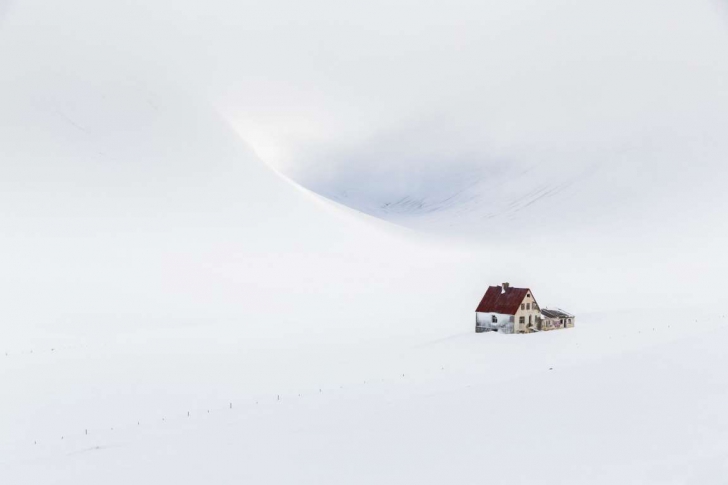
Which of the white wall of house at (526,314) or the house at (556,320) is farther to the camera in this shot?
the house at (556,320)

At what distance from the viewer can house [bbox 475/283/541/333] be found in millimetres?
28047

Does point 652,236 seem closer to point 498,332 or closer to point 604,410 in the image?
point 498,332

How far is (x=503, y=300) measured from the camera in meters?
28.8

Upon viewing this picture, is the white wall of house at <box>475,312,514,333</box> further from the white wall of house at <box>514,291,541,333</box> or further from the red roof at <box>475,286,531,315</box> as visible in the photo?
the white wall of house at <box>514,291,541,333</box>

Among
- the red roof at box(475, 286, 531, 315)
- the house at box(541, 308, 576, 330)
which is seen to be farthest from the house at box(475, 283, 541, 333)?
the house at box(541, 308, 576, 330)

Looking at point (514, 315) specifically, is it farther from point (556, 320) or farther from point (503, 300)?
point (556, 320)

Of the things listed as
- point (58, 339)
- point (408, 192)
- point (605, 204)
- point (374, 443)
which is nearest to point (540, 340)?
point (374, 443)

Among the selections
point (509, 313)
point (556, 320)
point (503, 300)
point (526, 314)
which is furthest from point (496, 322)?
point (556, 320)

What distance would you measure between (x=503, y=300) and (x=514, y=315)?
3.77 feet

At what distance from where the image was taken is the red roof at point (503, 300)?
28.1m

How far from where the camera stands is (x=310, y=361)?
886 inches

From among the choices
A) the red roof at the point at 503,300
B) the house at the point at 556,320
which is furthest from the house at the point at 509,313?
the house at the point at 556,320

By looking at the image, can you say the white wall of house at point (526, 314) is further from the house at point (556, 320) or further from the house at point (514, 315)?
the house at point (556, 320)

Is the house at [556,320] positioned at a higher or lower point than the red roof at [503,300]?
lower
